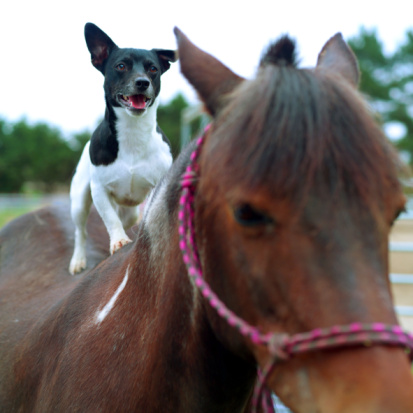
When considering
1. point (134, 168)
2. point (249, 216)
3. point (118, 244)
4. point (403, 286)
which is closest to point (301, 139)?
point (249, 216)

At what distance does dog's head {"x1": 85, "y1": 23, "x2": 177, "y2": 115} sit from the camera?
2.64 m

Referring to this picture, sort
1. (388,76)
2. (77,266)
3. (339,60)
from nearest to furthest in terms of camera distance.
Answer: (339,60)
(77,266)
(388,76)

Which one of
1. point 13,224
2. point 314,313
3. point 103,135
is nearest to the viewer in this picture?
point 314,313

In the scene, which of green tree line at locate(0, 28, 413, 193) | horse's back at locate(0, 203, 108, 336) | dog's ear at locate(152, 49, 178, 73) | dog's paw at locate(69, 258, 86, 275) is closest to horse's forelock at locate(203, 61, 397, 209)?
dog's ear at locate(152, 49, 178, 73)

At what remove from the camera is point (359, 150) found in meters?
1.31

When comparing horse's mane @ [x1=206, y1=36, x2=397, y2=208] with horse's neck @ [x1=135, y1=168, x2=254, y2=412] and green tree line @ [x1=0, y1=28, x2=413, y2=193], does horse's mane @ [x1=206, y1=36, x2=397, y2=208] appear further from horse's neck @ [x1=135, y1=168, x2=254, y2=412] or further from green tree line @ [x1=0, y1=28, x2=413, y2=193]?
green tree line @ [x1=0, y1=28, x2=413, y2=193]

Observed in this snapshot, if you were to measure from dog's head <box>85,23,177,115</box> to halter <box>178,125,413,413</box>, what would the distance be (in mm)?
1144

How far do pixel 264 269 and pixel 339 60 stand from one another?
1.09 m

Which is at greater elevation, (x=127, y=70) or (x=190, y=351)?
(x=127, y=70)

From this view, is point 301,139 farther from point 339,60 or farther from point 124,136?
point 124,136

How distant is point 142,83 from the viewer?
2.63m

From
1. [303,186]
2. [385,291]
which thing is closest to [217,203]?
[303,186]

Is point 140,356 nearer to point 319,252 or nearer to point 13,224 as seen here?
point 319,252

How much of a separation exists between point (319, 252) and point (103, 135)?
5.80ft
